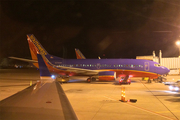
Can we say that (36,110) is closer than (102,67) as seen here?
Yes

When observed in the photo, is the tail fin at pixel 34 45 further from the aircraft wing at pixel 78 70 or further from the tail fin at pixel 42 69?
the tail fin at pixel 42 69

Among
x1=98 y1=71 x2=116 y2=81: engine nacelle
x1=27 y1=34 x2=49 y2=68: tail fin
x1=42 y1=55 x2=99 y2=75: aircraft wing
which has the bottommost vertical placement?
x1=98 y1=71 x2=116 y2=81: engine nacelle

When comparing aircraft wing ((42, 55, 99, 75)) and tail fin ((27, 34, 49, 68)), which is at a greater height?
tail fin ((27, 34, 49, 68))

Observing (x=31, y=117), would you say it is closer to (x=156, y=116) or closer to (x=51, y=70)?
(x=156, y=116)

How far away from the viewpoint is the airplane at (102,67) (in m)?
27.1

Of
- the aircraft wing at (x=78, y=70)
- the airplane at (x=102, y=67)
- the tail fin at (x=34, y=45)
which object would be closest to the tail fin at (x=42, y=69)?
the aircraft wing at (x=78, y=70)

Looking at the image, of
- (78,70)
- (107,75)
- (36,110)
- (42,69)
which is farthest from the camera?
(78,70)

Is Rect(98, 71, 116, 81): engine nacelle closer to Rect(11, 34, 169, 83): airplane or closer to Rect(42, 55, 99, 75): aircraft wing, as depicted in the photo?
Rect(11, 34, 169, 83): airplane

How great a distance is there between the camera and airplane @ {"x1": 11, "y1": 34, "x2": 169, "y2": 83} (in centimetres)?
2709

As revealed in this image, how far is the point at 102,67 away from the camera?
2827 cm

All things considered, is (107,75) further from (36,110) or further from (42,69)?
(36,110)

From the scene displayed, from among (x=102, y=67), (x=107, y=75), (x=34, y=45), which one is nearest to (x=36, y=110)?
(x=107, y=75)

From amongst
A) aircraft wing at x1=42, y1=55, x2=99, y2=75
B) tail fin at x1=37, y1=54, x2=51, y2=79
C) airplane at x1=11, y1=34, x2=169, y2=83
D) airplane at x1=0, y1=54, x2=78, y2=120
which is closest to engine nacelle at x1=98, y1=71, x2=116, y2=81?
airplane at x1=11, y1=34, x2=169, y2=83

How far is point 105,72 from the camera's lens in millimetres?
26078
